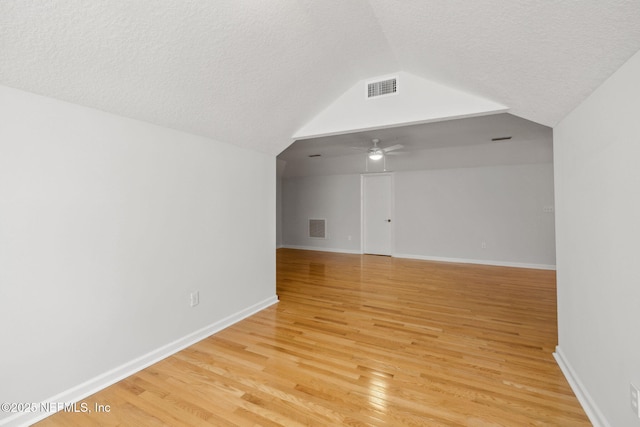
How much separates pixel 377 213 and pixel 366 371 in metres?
5.44

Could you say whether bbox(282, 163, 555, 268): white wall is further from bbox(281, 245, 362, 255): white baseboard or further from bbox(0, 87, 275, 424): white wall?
bbox(0, 87, 275, 424): white wall

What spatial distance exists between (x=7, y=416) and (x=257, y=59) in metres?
2.63

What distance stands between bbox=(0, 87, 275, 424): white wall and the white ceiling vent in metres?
1.67

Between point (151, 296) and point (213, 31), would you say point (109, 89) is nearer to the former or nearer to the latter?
point (213, 31)

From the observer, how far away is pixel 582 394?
1.76 meters

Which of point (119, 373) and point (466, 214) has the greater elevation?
point (466, 214)

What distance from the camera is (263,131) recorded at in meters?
3.05

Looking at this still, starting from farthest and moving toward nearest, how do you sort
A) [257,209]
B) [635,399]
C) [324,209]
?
1. [324,209]
2. [257,209]
3. [635,399]

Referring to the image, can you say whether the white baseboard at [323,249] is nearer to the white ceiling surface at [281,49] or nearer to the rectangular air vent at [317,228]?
the rectangular air vent at [317,228]

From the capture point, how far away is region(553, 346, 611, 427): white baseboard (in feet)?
5.05

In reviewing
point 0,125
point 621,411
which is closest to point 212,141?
point 0,125

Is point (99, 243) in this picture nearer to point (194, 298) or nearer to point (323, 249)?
point (194, 298)

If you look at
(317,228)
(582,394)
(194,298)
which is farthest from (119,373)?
(317,228)

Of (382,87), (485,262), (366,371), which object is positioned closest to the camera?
(366,371)
